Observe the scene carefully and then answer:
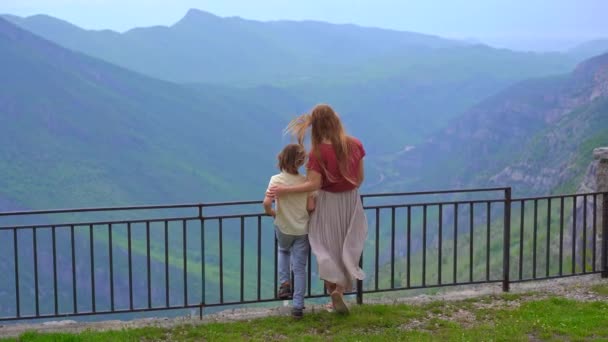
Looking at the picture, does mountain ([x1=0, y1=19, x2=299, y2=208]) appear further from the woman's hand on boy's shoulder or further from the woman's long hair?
the woman's long hair

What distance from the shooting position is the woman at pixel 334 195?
657 cm

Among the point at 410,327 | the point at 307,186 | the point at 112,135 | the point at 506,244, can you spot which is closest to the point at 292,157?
the point at 307,186

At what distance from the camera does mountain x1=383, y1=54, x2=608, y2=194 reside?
70.9 metres

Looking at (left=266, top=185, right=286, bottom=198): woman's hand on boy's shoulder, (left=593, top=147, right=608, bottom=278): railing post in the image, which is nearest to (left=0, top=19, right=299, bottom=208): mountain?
(left=593, top=147, right=608, bottom=278): railing post

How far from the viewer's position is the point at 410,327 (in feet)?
22.5

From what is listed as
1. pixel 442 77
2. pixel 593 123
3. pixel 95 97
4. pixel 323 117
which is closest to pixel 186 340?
pixel 323 117

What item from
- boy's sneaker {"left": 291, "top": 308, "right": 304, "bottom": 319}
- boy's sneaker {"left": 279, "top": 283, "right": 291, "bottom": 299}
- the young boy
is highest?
the young boy

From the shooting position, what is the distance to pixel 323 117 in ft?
21.4

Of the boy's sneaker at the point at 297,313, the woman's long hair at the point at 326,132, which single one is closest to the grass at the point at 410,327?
the boy's sneaker at the point at 297,313

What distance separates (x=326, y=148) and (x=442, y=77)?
628 ft

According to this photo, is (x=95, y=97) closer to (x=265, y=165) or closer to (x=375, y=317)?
(x=265, y=165)

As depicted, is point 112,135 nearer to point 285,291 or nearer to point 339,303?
point 285,291

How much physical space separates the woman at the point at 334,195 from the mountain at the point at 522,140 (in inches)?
1958

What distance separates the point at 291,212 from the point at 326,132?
0.84m
